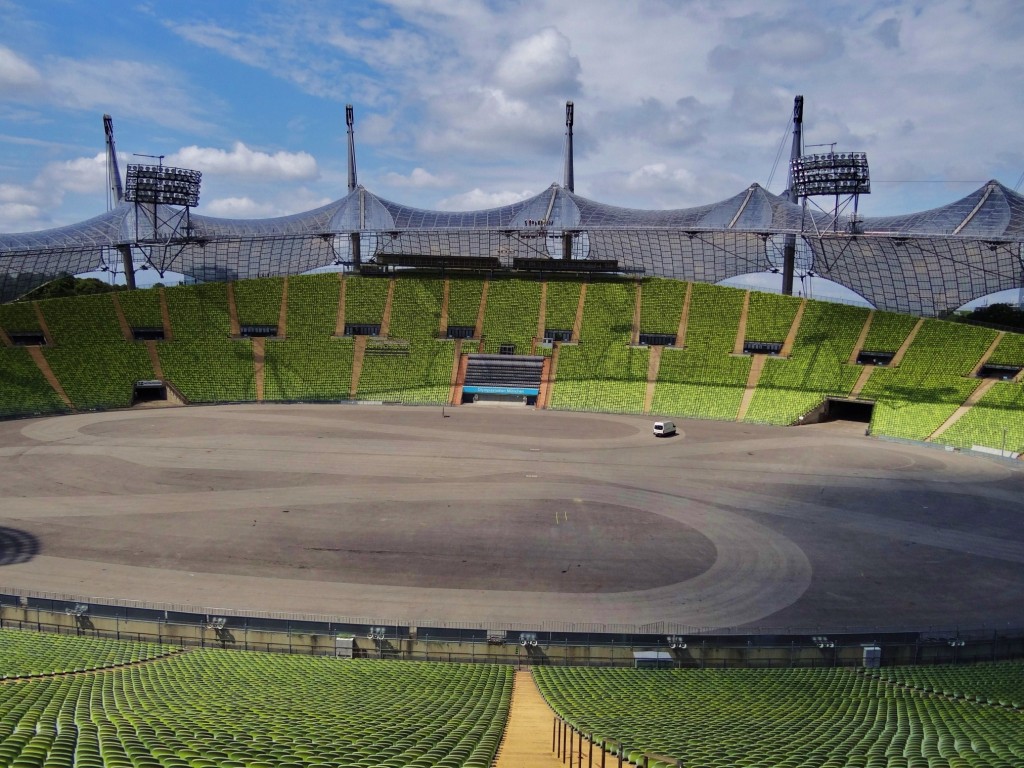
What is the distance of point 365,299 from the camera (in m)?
77.3

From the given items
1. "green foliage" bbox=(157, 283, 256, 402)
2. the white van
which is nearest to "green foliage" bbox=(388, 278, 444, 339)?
"green foliage" bbox=(157, 283, 256, 402)

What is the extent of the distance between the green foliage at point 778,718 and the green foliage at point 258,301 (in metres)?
61.3

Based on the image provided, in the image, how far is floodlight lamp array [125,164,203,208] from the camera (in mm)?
74375

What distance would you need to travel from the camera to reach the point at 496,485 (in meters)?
38.5

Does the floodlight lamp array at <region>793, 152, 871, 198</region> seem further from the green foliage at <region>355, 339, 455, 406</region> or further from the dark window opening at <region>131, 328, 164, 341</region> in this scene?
the dark window opening at <region>131, 328, 164, 341</region>

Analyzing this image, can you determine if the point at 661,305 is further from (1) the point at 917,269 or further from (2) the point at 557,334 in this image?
(1) the point at 917,269

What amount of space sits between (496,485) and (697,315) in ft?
138

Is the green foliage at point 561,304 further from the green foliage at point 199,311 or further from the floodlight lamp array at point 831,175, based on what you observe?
the green foliage at point 199,311

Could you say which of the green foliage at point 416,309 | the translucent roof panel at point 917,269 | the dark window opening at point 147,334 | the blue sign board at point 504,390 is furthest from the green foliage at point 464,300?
the translucent roof panel at point 917,269

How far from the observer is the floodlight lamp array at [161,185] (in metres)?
74.4

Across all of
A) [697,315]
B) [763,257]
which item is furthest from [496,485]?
[763,257]

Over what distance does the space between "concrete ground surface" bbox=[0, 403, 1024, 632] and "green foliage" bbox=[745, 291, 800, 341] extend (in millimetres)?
19964

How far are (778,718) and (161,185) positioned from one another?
7827cm

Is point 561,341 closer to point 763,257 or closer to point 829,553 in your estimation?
point 763,257
